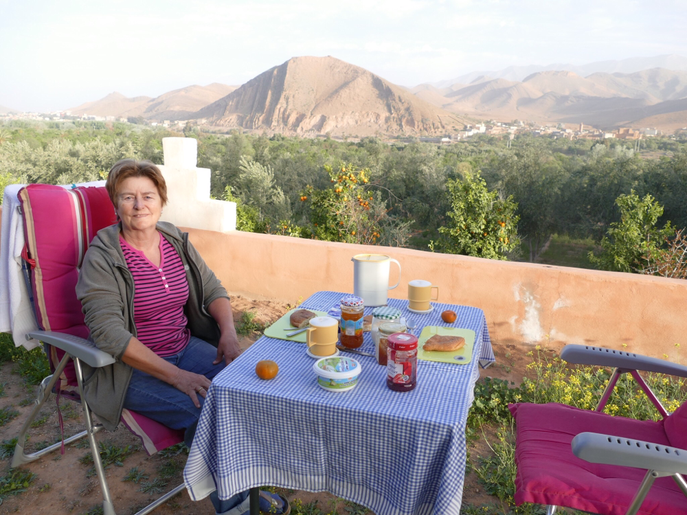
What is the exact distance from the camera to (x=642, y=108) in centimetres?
6606

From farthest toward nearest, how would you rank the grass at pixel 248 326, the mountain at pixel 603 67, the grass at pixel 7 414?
the mountain at pixel 603 67
the grass at pixel 248 326
the grass at pixel 7 414

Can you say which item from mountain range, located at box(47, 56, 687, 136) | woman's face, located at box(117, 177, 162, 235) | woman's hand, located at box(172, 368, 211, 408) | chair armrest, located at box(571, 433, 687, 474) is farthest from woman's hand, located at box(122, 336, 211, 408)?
mountain range, located at box(47, 56, 687, 136)

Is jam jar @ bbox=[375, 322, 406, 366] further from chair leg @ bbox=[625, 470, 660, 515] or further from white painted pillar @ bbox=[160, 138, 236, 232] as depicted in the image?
white painted pillar @ bbox=[160, 138, 236, 232]

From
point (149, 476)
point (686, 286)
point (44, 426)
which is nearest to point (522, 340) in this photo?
point (686, 286)

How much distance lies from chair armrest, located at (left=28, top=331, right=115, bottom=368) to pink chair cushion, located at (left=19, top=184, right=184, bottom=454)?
144mm

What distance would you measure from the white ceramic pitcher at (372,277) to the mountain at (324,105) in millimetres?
64828

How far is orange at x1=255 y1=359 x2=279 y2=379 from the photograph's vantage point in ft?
4.66

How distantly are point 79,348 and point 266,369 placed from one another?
0.71 metres

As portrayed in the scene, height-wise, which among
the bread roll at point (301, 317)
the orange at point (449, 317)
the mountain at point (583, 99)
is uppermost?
the mountain at point (583, 99)

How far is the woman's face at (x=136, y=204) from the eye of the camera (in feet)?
6.42

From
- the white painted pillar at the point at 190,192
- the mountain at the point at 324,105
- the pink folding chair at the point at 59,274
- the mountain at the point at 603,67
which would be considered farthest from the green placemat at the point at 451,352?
the mountain at the point at 603,67

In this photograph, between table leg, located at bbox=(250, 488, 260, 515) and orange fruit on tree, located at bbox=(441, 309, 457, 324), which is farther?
orange fruit on tree, located at bbox=(441, 309, 457, 324)

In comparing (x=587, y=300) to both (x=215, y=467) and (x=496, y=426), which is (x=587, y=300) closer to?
(x=496, y=426)

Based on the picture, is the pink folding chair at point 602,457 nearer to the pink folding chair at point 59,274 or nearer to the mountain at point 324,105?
the pink folding chair at point 59,274
